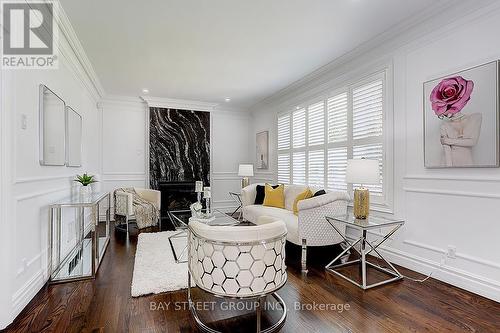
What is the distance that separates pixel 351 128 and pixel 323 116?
0.72 m

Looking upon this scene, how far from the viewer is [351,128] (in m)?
3.99

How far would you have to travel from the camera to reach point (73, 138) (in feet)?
12.7

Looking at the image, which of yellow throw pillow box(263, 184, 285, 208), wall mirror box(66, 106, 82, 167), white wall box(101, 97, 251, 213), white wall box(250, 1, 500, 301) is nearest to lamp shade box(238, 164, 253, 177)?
white wall box(101, 97, 251, 213)

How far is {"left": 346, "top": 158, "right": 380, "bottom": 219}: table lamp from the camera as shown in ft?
9.82

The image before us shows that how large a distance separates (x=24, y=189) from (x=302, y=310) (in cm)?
256

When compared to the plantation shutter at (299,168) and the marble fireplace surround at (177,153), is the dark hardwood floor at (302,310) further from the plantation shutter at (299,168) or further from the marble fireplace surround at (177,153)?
the marble fireplace surround at (177,153)

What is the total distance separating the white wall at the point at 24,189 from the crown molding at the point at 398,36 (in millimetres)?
3543

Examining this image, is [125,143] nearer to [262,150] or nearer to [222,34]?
[262,150]

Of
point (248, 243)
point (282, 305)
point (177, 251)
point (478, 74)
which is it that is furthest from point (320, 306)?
point (478, 74)

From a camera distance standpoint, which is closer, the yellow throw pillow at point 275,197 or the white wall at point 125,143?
the yellow throw pillow at point 275,197

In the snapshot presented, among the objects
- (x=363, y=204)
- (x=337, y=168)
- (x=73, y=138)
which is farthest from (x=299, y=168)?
(x=73, y=138)

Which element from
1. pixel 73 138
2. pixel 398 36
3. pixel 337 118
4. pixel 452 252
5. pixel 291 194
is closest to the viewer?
pixel 452 252

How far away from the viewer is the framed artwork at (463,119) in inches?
95.4

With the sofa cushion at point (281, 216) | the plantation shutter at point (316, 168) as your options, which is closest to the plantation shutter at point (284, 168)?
the plantation shutter at point (316, 168)
